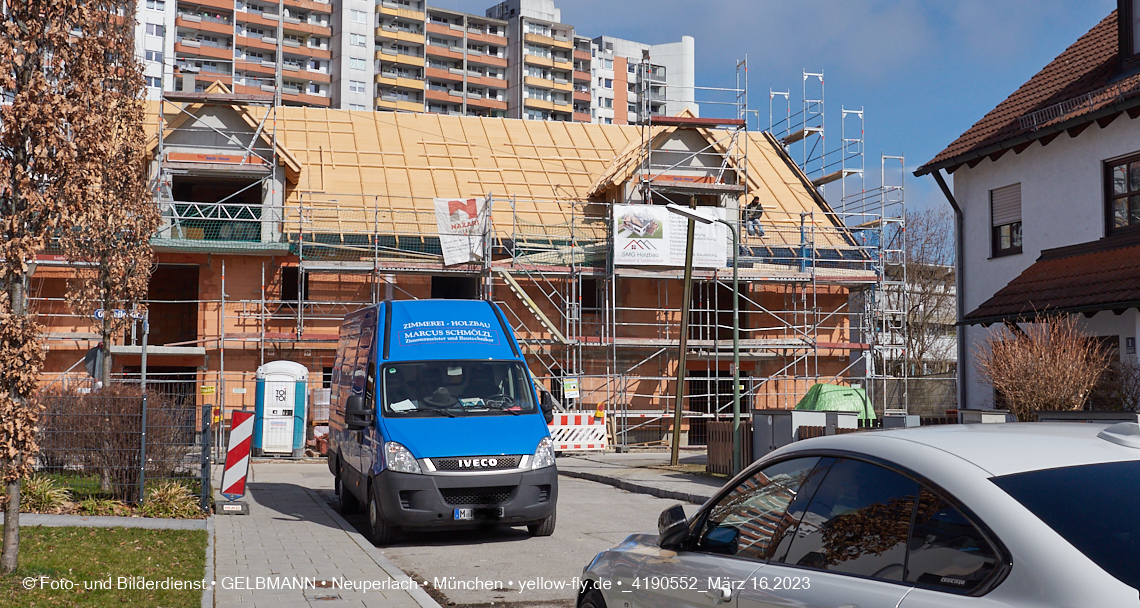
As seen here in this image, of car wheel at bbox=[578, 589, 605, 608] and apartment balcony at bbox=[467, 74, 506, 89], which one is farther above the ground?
apartment balcony at bbox=[467, 74, 506, 89]

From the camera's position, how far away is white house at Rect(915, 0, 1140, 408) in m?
16.2

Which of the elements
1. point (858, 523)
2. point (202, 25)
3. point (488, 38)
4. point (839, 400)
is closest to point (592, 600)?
point (858, 523)

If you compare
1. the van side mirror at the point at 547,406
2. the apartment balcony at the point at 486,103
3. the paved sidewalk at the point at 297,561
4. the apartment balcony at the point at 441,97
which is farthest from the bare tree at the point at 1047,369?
the apartment balcony at the point at 486,103

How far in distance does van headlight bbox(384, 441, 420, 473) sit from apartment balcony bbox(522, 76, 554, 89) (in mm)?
87378

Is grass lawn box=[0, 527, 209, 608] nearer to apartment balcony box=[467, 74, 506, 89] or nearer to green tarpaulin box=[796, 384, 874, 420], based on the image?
green tarpaulin box=[796, 384, 874, 420]

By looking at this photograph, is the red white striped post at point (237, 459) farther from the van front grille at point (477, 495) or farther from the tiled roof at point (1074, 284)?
the tiled roof at point (1074, 284)

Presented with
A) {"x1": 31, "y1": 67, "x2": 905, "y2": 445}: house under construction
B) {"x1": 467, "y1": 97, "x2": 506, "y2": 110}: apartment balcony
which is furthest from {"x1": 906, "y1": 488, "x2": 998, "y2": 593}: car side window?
{"x1": 467, "y1": 97, "x2": 506, "y2": 110}: apartment balcony

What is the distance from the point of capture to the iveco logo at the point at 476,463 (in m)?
11.1

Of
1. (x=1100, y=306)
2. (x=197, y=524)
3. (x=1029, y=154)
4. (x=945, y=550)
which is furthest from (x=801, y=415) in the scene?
(x=945, y=550)

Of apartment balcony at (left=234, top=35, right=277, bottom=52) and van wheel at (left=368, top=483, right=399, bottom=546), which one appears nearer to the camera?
→ van wheel at (left=368, top=483, right=399, bottom=546)

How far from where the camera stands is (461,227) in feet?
94.9

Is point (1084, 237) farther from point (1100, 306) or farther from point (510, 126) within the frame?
point (510, 126)

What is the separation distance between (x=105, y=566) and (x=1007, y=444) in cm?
786

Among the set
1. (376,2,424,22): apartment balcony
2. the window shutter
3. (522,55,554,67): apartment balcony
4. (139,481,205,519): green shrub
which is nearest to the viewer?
(139,481,205,519): green shrub
